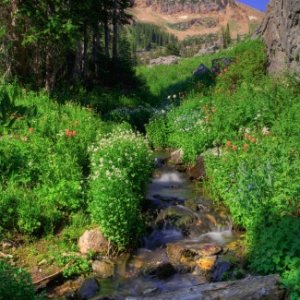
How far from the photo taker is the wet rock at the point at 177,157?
14413 mm

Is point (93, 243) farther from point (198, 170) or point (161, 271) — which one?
point (198, 170)

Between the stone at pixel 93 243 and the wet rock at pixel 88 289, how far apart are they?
91 centimetres

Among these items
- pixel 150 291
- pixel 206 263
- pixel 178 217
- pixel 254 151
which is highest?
pixel 254 151

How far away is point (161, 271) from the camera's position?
7.96 m

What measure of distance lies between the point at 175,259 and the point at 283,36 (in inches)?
585

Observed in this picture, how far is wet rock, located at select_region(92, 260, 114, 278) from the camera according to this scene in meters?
7.90

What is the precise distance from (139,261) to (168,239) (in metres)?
1.16

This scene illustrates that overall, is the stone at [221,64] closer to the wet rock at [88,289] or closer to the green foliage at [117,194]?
the green foliage at [117,194]

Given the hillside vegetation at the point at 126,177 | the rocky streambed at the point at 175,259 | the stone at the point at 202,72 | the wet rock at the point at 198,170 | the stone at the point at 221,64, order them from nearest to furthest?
the hillside vegetation at the point at 126,177 < the rocky streambed at the point at 175,259 < the wet rock at the point at 198,170 < the stone at the point at 221,64 < the stone at the point at 202,72

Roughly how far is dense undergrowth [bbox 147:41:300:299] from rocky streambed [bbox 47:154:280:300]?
476mm

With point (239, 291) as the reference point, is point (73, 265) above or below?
below

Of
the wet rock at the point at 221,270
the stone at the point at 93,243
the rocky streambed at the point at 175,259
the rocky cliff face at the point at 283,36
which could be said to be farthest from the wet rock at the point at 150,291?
the rocky cliff face at the point at 283,36

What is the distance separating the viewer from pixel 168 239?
936 centimetres

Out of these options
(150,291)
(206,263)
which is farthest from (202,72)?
(150,291)
